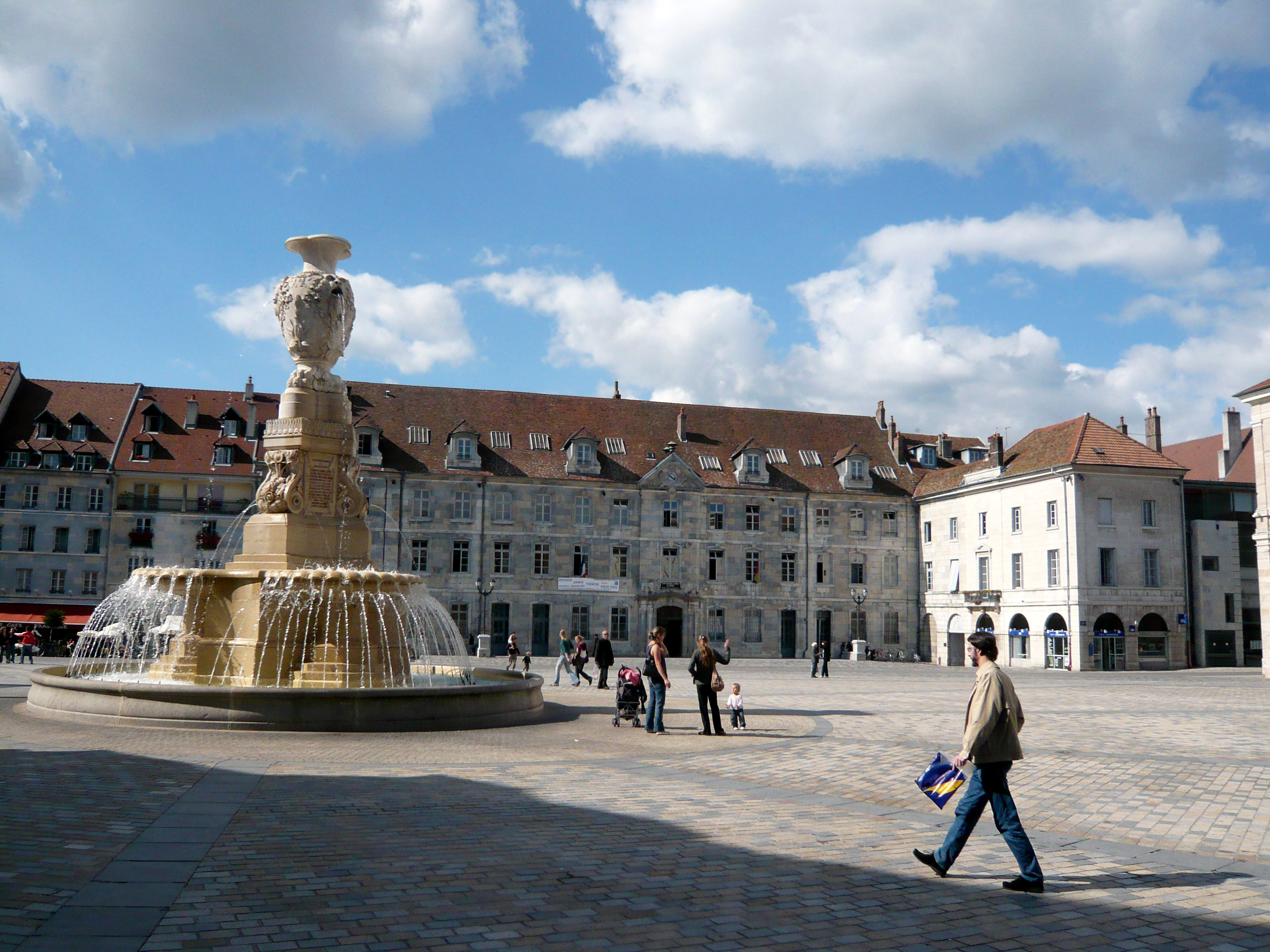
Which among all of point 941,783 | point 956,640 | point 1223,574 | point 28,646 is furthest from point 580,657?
point 1223,574

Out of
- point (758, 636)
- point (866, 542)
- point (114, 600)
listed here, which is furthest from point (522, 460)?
point (114, 600)

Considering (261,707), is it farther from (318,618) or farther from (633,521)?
(633,521)

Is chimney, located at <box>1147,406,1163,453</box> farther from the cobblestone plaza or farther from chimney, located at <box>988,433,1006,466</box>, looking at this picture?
the cobblestone plaza

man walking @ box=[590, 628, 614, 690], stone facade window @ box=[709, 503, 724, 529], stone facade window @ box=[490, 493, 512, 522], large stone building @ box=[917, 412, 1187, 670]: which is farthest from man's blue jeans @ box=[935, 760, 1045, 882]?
stone facade window @ box=[709, 503, 724, 529]

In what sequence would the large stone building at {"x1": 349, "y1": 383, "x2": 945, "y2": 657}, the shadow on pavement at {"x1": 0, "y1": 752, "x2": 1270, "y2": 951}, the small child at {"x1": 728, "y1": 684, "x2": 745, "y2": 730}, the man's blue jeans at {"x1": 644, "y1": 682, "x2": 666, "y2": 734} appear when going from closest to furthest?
1. the shadow on pavement at {"x1": 0, "y1": 752, "x2": 1270, "y2": 951}
2. the man's blue jeans at {"x1": 644, "y1": 682, "x2": 666, "y2": 734}
3. the small child at {"x1": 728, "y1": 684, "x2": 745, "y2": 730}
4. the large stone building at {"x1": 349, "y1": 383, "x2": 945, "y2": 657}

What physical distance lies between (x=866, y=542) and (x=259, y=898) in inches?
2118

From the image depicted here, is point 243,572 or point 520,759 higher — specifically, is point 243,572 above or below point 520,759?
above

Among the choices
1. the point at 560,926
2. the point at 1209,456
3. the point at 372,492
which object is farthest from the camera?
the point at 1209,456

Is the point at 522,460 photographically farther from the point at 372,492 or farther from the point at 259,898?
the point at 259,898

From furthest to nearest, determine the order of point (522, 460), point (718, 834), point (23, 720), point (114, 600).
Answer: point (522, 460) → point (114, 600) → point (23, 720) → point (718, 834)

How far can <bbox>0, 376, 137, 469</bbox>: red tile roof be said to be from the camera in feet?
177

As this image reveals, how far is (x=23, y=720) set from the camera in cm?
1520

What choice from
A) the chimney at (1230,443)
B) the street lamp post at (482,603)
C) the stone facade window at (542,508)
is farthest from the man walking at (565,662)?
the chimney at (1230,443)

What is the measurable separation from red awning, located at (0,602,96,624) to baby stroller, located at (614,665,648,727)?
38.5m
